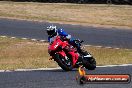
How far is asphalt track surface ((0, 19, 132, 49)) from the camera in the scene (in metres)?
24.1

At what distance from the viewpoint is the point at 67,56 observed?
14.4m

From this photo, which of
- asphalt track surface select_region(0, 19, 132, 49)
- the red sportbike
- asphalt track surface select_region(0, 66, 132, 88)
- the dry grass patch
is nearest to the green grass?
the red sportbike

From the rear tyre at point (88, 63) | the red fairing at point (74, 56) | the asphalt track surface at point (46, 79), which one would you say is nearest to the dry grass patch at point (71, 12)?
the rear tyre at point (88, 63)


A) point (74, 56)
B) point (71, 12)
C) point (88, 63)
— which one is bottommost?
point (71, 12)

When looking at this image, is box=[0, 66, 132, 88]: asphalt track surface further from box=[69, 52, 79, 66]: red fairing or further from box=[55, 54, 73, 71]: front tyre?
box=[69, 52, 79, 66]: red fairing

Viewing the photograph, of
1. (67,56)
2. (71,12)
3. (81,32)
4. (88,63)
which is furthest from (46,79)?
(71,12)

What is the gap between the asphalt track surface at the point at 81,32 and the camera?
24061 mm

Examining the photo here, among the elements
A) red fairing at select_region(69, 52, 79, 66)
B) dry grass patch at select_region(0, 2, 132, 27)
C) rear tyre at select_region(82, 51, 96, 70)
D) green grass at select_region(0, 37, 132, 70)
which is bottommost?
dry grass patch at select_region(0, 2, 132, 27)

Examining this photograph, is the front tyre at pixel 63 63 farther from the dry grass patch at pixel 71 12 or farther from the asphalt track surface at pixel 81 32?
the dry grass patch at pixel 71 12

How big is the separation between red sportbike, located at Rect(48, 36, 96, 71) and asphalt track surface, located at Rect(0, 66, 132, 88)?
0.73ft

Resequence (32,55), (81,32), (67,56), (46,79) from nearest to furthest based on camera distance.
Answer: (46,79)
(67,56)
(32,55)
(81,32)

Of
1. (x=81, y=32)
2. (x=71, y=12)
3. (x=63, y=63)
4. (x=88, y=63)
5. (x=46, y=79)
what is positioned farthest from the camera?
(x=71, y=12)

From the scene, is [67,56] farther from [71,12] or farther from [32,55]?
[71,12]

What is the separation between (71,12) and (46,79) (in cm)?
2389
